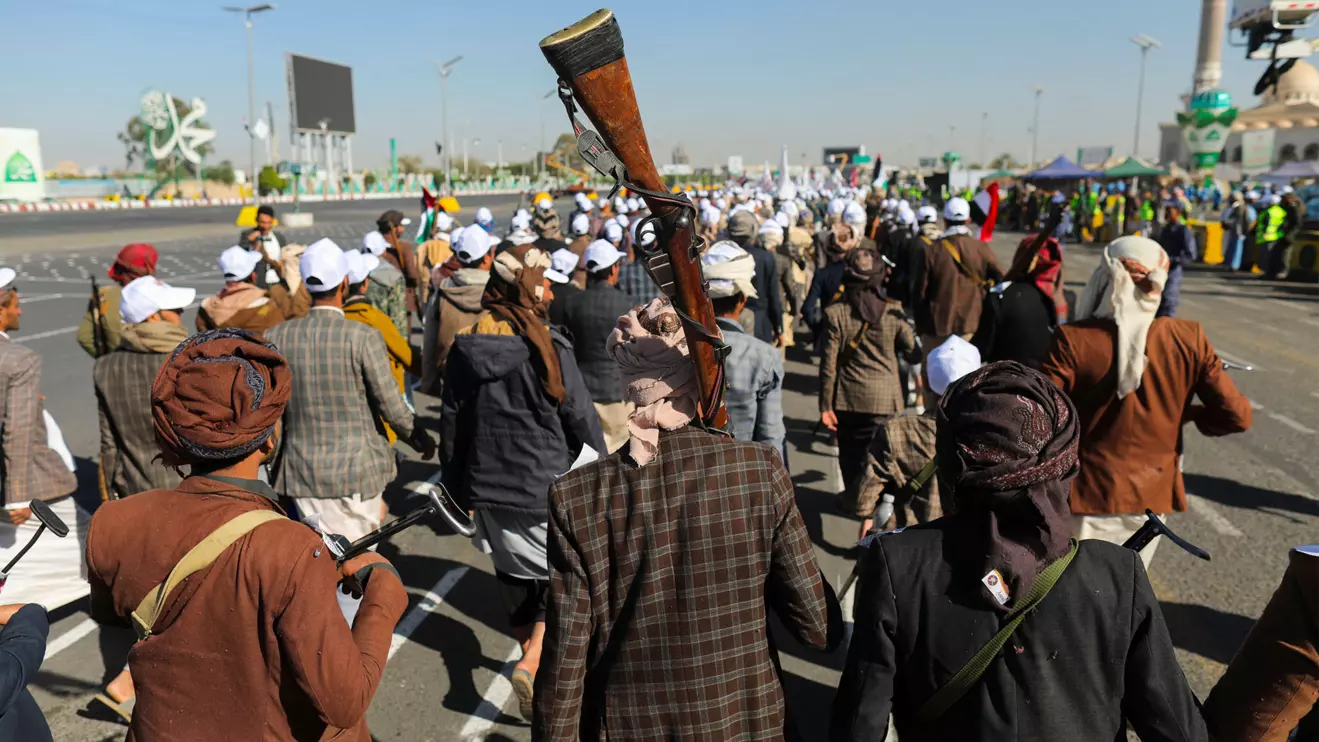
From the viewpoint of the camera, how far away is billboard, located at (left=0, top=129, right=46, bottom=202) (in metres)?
51.3

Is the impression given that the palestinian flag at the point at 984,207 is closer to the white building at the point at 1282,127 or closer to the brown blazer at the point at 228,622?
the brown blazer at the point at 228,622

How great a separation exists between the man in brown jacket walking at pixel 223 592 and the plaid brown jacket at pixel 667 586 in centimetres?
47

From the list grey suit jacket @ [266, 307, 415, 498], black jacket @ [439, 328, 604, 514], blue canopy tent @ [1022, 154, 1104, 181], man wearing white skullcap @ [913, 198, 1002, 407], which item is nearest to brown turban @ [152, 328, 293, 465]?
black jacket @ [439, 328, 604, 514]

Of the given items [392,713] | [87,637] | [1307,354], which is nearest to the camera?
[392,713]

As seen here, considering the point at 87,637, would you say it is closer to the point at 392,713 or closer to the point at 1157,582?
the point at 392,713

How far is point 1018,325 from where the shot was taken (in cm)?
512

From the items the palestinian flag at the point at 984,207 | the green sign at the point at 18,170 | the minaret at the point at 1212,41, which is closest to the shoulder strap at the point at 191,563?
the palestinian flag at the point at 984,207

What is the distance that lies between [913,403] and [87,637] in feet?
22.9

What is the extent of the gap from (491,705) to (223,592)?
91.0 inches

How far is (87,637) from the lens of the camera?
445cm

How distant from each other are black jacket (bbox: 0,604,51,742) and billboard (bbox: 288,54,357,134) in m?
83.7

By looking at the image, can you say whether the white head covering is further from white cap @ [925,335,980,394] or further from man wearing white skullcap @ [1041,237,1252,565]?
man wearing white skullcap @ [1041,237,1252,565]

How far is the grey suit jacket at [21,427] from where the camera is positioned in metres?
3.74

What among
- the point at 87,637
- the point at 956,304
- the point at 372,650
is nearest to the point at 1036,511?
the point at 372,650
